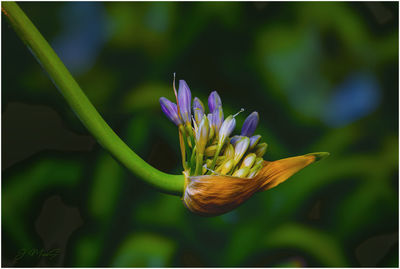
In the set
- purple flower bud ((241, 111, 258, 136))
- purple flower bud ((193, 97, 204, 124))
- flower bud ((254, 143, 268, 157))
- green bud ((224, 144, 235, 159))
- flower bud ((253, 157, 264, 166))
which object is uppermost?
purple flower bud ((193, 97, 204, 124))

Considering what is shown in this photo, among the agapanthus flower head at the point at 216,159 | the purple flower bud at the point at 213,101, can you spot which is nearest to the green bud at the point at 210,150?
the agapanthus flower head at the point at 216,159

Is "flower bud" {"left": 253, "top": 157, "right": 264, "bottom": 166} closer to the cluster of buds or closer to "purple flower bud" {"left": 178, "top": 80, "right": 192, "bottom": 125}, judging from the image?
the cluster of buds

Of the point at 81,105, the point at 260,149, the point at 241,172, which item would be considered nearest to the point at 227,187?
the point at 241,172

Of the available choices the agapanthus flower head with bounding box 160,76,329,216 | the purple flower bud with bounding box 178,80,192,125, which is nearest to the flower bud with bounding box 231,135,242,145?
the agapanthus flower head with bounding box 160,76,329,216

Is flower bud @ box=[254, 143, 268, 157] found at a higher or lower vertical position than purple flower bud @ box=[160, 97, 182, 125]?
lower

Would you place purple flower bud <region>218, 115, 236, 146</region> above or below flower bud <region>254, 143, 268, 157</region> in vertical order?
above

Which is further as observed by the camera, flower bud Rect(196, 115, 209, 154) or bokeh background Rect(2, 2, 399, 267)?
bokeh background Rect(2, 2, 399, 267)

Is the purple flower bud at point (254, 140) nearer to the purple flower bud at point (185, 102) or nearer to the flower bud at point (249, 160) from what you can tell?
the flower bud at point (249, 160)

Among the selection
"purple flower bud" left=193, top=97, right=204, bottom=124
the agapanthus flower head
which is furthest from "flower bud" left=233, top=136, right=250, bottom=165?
"purple flower bud" left=193, top=97, right=204, bottom=124

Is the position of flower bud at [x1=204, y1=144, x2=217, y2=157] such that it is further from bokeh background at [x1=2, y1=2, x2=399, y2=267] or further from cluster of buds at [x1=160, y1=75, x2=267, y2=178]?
bokeh background at [x1=2, y1=2, x2=399, y2=267]
